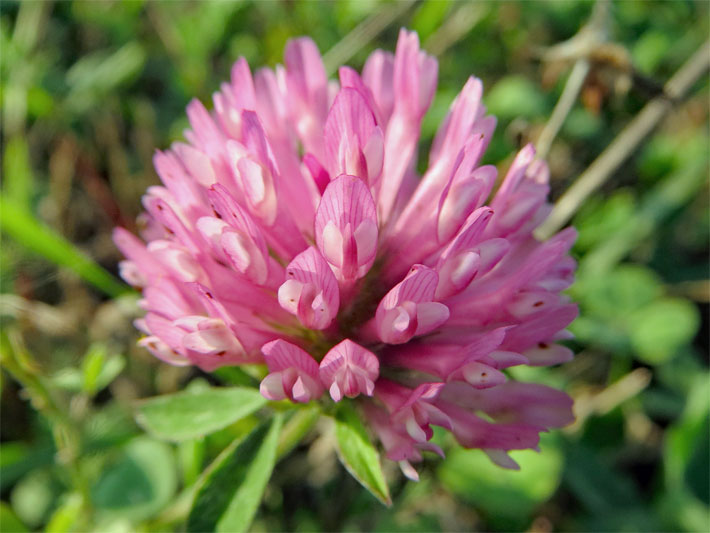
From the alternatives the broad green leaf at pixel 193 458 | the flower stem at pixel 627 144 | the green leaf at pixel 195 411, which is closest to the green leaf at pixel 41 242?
the broad green leaf at pixel 193 458

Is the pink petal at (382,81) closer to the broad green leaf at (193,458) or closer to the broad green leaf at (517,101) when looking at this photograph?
the broad green leaf at (193,458)

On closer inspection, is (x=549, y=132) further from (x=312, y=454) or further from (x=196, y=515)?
(x=196, y=515)

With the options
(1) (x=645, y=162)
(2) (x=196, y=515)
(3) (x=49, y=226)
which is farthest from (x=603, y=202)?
(3) (x=49, y=226)

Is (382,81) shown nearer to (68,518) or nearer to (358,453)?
(358,453)

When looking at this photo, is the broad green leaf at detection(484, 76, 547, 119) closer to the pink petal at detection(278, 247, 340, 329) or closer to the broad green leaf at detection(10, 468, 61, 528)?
the pink petal at detection(278, 247, 340, 329)

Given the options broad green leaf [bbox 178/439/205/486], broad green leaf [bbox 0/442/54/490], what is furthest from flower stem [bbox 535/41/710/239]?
broad green leaf [bbox 0/442/54/490]

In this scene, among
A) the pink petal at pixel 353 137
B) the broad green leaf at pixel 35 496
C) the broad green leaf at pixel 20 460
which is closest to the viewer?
the pink petal at pixel 353 137
